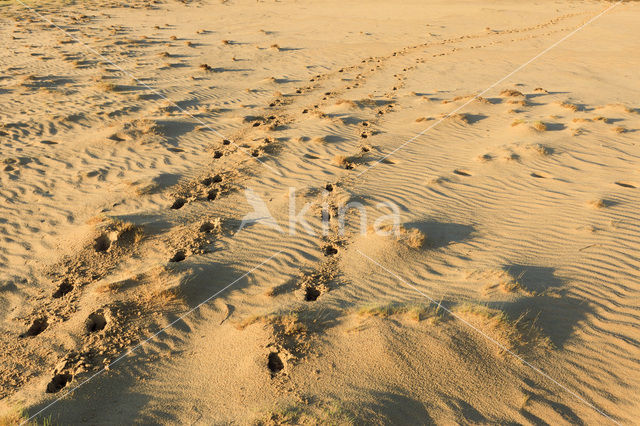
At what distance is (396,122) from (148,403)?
8.21 metres

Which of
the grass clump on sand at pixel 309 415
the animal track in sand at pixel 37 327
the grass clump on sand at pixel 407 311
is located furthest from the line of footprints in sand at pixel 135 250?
the grass clump on sand at pixel 407 311

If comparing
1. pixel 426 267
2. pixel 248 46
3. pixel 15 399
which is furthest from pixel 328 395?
pixel 248 46

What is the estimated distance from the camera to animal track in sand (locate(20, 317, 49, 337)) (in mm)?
4086

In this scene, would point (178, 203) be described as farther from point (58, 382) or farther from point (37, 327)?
point (58, 382)

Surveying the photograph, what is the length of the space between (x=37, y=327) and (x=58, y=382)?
0.91 m

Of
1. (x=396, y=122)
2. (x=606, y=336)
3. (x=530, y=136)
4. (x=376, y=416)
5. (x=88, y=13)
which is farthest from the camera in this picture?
(x=88, y=13)

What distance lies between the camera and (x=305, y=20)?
76.4ft

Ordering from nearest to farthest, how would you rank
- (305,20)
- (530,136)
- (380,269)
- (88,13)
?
1. (380,269)
2. (530,136)
3. (88,13)
4. (305,20)

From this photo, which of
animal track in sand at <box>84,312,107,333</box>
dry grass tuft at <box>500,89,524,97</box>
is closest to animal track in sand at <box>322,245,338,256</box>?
animal track in sand at <box>84,312,107,333</box>

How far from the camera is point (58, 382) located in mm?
3570

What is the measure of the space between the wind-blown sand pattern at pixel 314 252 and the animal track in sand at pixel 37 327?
0.06ft

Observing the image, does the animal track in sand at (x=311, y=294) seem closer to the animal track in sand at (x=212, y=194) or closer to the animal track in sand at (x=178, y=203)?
the animal track in sand at (x=212, y=194)

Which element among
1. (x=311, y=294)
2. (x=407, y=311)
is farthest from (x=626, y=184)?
(x=311, y=294)

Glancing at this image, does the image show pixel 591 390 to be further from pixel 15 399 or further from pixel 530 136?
pixel 530 136
